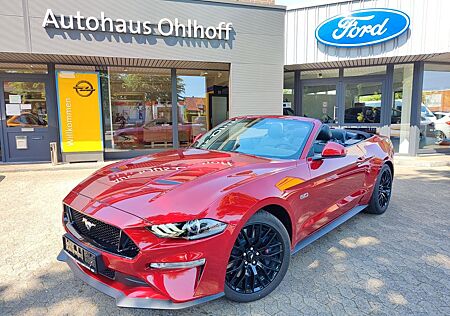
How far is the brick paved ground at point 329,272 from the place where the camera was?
2.48 metres

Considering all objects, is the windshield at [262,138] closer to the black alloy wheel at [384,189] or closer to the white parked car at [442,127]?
the black alloy wheel at [384,189]

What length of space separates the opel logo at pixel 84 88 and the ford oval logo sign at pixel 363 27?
22.3 feet

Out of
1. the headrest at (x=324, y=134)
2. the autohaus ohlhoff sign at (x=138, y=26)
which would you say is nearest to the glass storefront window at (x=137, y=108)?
the autohaus ohlhoff sign at (x=138, y=26)

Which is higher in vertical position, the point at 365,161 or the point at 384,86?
the point at 384,86

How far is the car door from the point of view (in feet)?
9.89

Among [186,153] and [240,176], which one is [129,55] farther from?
[240,176]

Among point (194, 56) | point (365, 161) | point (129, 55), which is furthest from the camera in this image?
point (194, 56)

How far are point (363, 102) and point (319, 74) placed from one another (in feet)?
5.74

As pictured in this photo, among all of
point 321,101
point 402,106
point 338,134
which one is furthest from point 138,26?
point 402,106

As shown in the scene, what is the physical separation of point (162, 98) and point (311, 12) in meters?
5.32

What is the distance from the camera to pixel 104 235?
7.30 feet

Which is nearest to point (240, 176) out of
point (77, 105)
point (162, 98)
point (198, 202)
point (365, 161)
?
point (198, 202)

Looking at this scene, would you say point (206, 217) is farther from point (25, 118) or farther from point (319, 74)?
point (319, 74)

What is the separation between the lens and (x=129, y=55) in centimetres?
815
